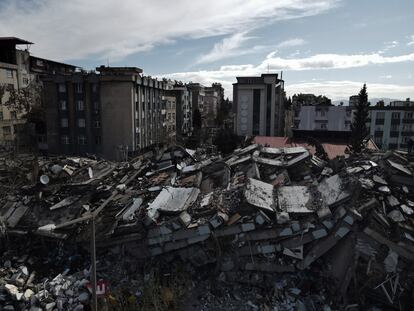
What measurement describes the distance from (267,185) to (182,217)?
3532 mm

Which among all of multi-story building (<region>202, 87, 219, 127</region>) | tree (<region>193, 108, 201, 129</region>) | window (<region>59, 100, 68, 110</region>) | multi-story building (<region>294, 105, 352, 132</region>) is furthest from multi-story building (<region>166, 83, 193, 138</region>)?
multi-story building (<region>294, 105, 352, 132</region>)

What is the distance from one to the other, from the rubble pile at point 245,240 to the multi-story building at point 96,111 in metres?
23.2

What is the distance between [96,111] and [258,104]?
22.2 meters

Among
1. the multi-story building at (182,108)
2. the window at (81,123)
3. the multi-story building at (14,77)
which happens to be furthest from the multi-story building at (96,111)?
the multi-story building at (182,108)

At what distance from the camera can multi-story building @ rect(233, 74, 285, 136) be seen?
43.9 meters

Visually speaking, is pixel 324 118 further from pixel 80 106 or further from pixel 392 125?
pixel 80 106

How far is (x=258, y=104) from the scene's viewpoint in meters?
44.7

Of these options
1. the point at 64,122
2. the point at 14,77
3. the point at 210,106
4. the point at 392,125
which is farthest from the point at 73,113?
the point at 210,106

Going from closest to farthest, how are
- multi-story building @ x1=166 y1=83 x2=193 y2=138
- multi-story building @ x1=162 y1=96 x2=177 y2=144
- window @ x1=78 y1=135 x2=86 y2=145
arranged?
window @ x1=78 y1=135 x2=86 y2=145
multi-story building @ x1=162 y1=96 x2=177 y2=144
multi-story building @ x1=166 y1=83 x2=193 y2=138

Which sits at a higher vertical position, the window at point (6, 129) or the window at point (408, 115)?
the window at point (408, 115)

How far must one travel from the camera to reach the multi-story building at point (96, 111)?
3375cm

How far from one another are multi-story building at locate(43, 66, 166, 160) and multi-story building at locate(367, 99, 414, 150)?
3200cm

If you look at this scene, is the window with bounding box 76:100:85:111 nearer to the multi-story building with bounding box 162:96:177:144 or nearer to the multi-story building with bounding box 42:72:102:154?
the multi-story building with bounding box 42:72:102:154

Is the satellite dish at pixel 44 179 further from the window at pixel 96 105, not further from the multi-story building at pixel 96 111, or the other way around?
the window at pixel 96 105
